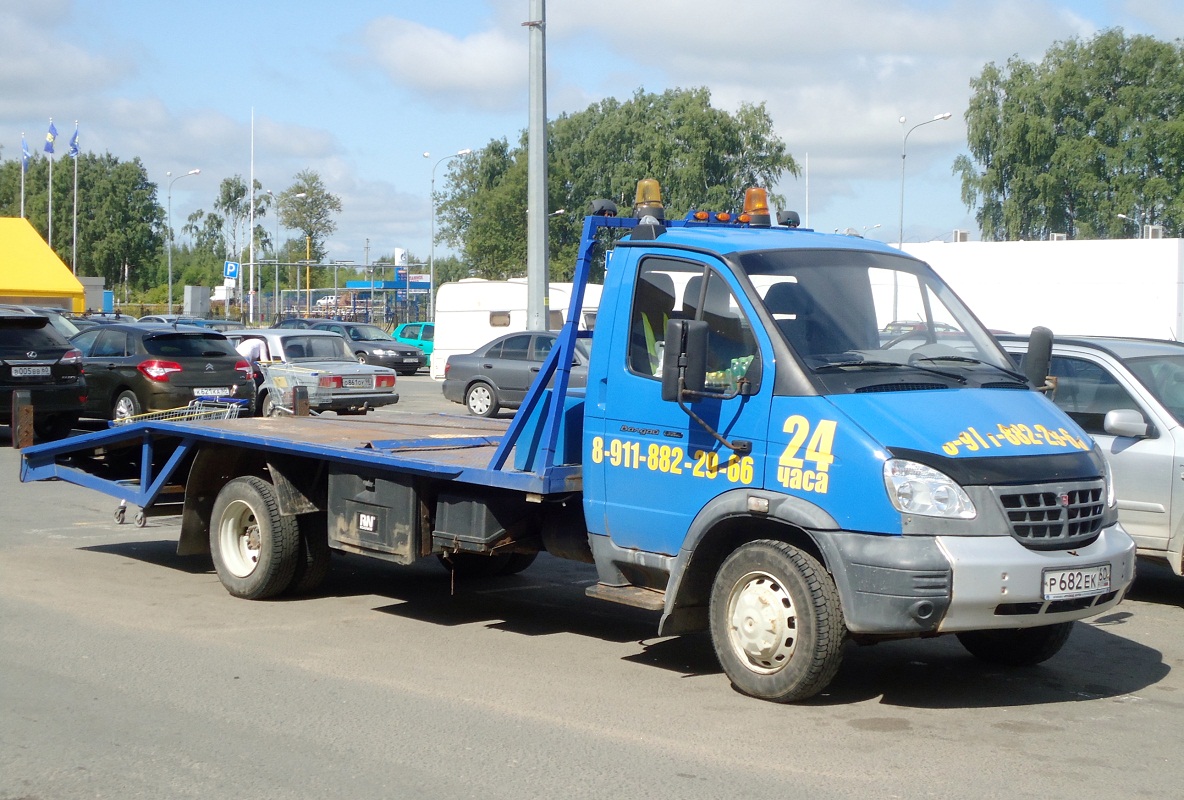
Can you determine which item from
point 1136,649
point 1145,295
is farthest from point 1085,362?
point 1145,295

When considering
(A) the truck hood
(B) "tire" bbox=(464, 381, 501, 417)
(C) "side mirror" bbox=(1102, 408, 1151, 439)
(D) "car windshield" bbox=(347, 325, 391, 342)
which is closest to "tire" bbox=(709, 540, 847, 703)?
(A) the truck hood

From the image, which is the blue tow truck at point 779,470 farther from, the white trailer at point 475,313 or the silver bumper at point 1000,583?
the white trailer at point 475,313

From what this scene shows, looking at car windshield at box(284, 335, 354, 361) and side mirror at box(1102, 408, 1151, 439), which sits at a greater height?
car windshield at box(284, 335, 354, 361)

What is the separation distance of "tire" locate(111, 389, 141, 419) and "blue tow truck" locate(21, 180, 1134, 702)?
1235cm

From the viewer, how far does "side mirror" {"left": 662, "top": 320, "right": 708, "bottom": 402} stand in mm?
5918

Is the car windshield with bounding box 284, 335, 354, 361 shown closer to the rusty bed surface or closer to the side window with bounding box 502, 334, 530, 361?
the side window with bounding box 502, 334, 530, 361

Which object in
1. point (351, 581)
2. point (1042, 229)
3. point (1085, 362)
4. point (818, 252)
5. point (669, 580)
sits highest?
point (1042, 229)

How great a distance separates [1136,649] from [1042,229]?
207 feet

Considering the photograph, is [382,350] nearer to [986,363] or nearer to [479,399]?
[479,399]

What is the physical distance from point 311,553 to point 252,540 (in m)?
0.47

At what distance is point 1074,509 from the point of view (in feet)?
18.8

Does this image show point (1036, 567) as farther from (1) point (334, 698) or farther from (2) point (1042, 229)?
(2) point (1042, 229)

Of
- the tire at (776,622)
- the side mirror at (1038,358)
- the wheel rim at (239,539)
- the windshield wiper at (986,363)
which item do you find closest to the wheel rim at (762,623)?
the tire at (776,622)

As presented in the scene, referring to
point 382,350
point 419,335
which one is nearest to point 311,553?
point 382,350
